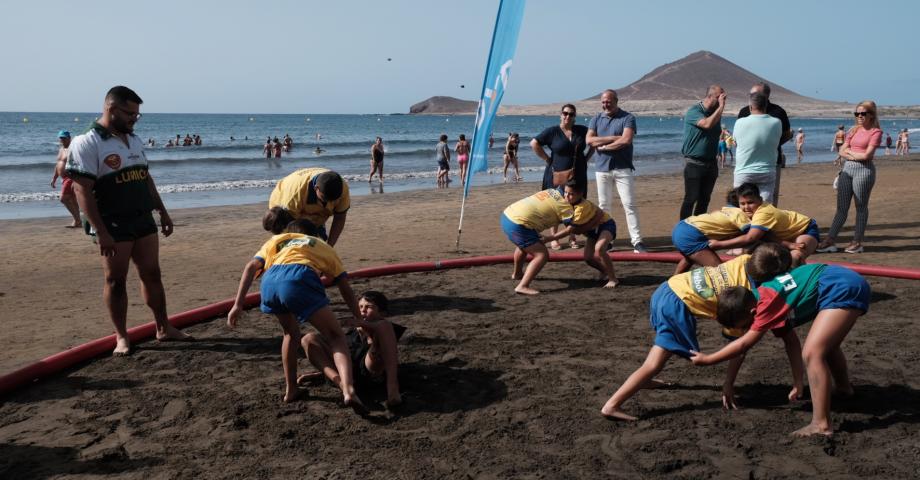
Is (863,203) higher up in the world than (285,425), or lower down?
higher up

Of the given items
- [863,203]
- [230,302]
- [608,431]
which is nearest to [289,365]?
[608,431]

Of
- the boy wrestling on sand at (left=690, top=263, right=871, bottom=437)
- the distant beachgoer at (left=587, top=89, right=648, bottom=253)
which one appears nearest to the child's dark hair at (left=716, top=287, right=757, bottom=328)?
the boy wrestling on sand at (left=690, top=263, right=871, bottom=437)

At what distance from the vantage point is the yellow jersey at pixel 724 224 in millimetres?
6957

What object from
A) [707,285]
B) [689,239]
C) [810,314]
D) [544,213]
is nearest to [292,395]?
[707,285]

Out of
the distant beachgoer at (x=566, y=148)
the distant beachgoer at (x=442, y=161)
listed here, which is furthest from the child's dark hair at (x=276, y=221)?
the distant beachgoer at (x=442, y=161)

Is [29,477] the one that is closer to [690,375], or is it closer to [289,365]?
[289,365]

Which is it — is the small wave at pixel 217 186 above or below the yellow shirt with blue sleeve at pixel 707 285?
below

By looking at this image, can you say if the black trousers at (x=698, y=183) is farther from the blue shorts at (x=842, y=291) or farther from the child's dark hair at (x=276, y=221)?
the child's dark hair at (x=276, y=221)

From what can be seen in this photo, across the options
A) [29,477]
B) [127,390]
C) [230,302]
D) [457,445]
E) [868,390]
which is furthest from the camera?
[230,302]

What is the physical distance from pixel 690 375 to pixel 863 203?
17.2 feet

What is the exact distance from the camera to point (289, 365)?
5023mm

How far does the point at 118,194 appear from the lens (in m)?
5.83

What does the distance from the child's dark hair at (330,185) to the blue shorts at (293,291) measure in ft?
5.07

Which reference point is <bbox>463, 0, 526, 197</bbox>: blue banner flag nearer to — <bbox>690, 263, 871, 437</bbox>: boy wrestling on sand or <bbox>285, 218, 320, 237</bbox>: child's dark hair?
<bbox>285, 218, 320, 237</bbox>: child's dark hair
